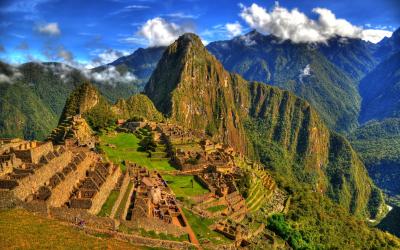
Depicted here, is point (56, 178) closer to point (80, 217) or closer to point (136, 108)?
point (80, 217)

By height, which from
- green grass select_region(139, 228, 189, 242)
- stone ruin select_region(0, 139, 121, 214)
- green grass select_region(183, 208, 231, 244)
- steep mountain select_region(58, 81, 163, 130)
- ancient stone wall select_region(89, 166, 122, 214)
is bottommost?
green grass select_region(183, 208, 231, 244)


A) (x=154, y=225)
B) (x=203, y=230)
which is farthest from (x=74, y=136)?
(x=154, y=225)

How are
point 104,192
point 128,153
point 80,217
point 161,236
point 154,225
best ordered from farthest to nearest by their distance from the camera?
point 128,153 < point 104,192 < point 154,225 < point 161,236 < point 80,217

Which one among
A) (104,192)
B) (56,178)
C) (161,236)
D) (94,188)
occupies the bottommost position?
(161,236)

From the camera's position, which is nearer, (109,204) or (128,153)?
(109,204)

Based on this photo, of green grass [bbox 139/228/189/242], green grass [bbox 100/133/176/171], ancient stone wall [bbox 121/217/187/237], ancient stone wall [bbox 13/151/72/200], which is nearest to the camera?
ancient stone wall [bbox 13/151/72/200]

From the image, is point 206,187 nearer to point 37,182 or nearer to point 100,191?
point 100,191

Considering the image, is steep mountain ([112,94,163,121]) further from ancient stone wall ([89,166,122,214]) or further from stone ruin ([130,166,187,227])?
ancient stone wall ([89,166,122,214])

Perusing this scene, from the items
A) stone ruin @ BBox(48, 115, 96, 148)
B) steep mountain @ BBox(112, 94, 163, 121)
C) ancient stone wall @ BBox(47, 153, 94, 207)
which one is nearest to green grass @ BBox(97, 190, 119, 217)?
ancient stone wall @ BBox(47, 153, 94, 207)
